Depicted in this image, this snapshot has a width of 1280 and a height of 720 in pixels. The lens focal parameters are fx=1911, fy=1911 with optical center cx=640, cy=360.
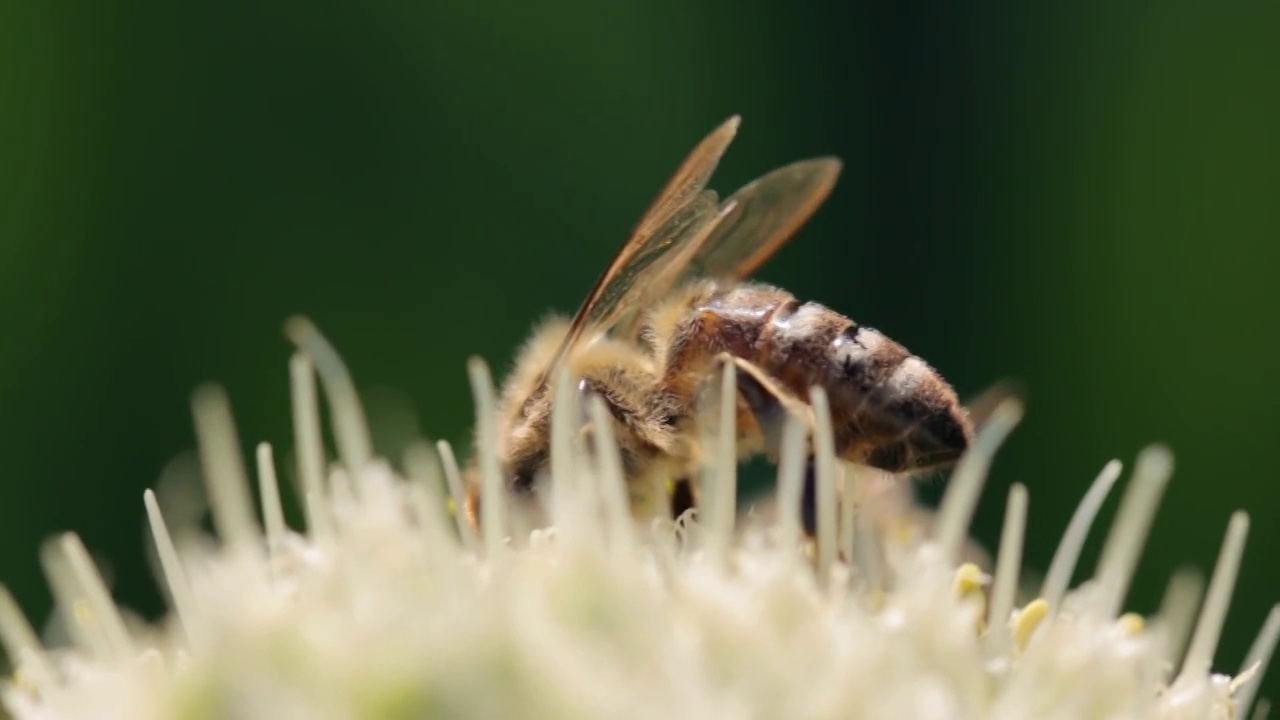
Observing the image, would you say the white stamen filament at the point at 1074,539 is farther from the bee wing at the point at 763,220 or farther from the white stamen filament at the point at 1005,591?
the bee wing at the point at 763,220

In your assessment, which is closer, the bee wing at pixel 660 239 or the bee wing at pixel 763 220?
the bee wing at pixel 660 239

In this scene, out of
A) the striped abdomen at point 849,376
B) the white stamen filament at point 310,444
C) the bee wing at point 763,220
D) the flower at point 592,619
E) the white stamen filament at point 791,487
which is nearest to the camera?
the flower at point 592,619

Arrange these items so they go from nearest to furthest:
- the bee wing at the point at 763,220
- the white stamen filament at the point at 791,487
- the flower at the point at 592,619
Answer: the flower at the point at 592,619 < the white stamen filament at the point at 791,487 < the bee wing at the point at 763,220

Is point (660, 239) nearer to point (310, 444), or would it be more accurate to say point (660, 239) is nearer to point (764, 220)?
point (764, 220)

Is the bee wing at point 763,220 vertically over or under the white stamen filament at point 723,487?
over

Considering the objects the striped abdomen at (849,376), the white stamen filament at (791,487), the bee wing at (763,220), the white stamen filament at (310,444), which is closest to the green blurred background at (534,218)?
the bee wing at (763,220)

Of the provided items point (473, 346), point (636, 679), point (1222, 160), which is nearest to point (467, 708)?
point (636, 679)

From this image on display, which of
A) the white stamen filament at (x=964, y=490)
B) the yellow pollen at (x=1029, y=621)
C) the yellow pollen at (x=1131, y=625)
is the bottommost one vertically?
the yellow pollen at (x=1131, y=625)

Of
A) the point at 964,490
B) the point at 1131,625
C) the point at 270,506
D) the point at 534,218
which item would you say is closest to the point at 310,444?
the point at 270,506
